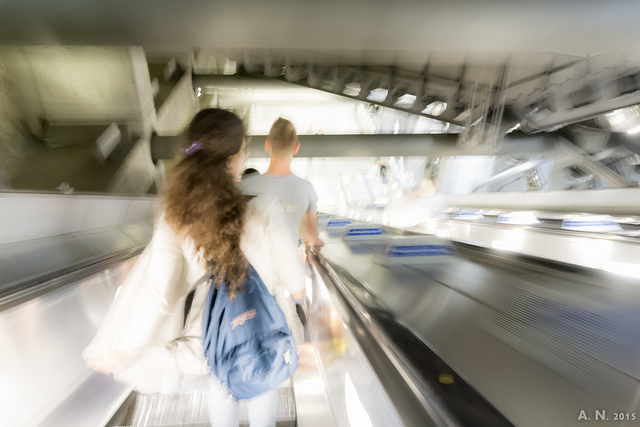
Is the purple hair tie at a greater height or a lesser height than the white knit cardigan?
greater

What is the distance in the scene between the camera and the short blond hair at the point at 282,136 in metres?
2.87

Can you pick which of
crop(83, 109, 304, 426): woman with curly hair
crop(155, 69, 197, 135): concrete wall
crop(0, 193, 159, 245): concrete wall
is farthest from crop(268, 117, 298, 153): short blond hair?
crop(155, 69, 197, 135): concrete wall

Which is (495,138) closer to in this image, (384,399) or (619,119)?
(619,119)

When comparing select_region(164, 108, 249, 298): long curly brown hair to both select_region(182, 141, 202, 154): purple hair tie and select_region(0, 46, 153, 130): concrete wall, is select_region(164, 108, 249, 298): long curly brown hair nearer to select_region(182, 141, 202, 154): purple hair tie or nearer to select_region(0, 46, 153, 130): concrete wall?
select_region(182, 141, 202, 154): purple hair tie

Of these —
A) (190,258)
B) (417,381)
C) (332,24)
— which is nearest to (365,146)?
(332,24)

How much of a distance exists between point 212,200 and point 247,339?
1.90 feet

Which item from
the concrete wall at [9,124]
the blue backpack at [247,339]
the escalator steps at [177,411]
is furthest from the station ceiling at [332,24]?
the escalator steps at [177,411]

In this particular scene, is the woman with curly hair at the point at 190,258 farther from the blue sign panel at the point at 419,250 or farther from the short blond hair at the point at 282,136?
the blue sign panel at the point at 419,250

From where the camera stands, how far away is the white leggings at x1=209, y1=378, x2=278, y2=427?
181 centimetres

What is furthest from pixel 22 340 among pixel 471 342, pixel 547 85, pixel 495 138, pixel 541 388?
pixel 495 138

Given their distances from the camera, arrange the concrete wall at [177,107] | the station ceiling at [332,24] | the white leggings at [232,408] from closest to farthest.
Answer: the white leggings at [232,408] → the station ceiling at [332,24] → the concrete wall at [177,107]

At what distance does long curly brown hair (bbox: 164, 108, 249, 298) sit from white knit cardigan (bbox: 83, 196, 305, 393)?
0.06m

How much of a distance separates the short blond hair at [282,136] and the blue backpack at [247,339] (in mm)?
1471

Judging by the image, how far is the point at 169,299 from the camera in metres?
1.51
